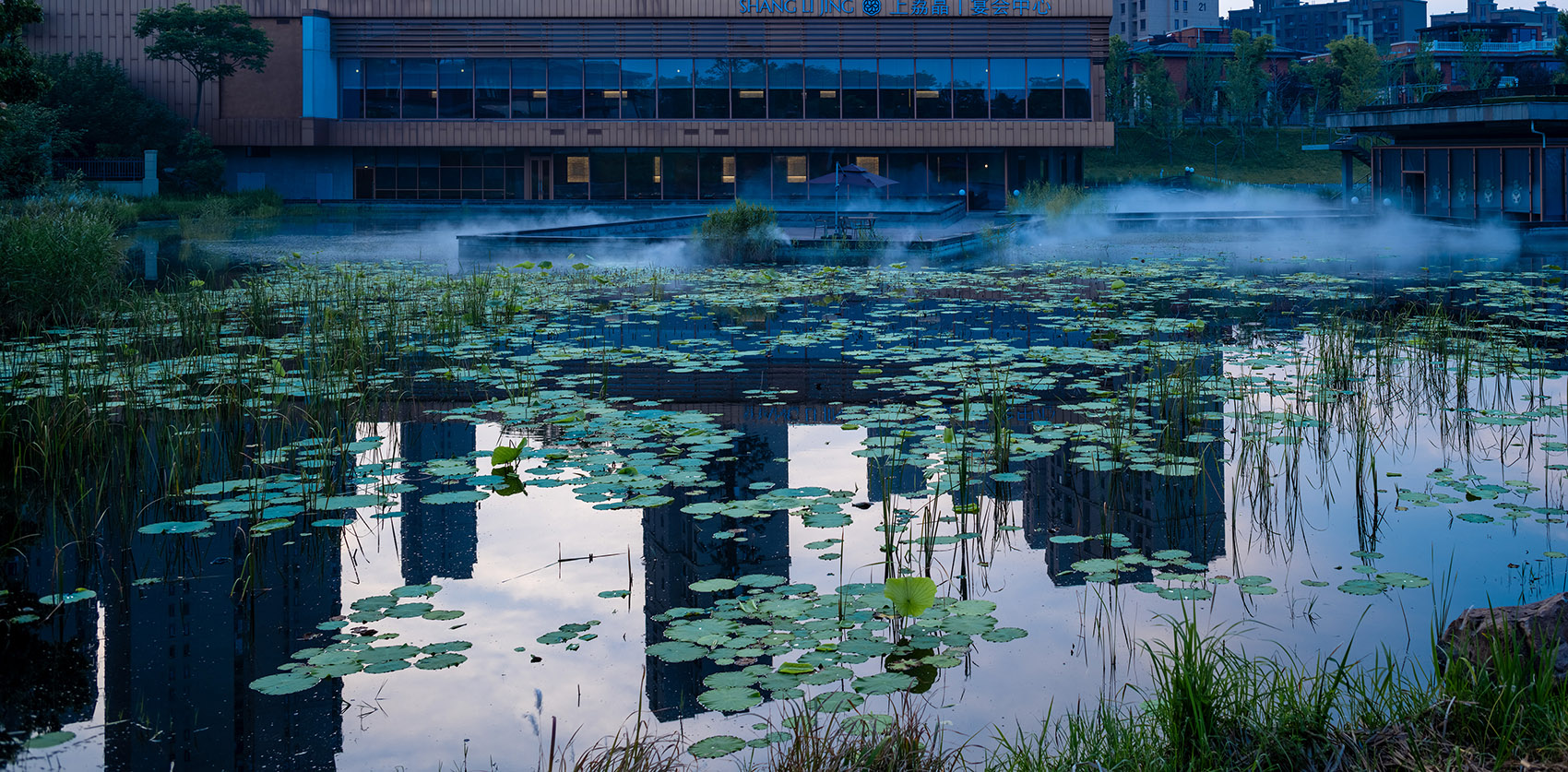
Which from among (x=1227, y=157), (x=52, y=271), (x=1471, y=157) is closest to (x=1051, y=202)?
(x=1471, y=157)

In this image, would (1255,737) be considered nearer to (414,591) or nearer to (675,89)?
(414,591)

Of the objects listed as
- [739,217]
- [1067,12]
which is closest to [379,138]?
[1067,12]

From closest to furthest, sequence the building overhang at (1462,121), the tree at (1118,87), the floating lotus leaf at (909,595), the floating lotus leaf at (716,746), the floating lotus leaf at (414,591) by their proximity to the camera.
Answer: the floating lotus leaf at (716,746) < the floating lotus leaf at (909,595) < the floating lotus leaf at (414,591) < the building overhang at (1462,121) < the tree at (1118,87)

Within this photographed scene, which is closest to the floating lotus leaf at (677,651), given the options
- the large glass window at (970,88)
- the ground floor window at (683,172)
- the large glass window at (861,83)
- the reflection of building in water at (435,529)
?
the reflection of building in water at (435,529)

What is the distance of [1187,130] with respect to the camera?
8556 cm

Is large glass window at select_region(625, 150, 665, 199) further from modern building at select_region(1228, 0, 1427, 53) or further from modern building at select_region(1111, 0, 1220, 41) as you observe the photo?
modern building at select_region(1228, 0, 1427, 53)

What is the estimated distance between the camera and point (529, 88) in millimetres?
53000

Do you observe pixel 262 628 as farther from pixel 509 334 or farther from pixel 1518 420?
pixel 509 334

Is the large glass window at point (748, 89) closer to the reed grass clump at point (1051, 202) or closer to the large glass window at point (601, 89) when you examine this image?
the large glass window at point (601, 89)

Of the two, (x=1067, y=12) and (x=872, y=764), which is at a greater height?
(x=1067, y=12)

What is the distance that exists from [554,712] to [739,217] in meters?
22.4

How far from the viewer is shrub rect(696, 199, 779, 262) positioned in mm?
26656

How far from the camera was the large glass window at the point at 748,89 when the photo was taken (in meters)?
52.3

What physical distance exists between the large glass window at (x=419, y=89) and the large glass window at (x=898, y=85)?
56.6 ft
